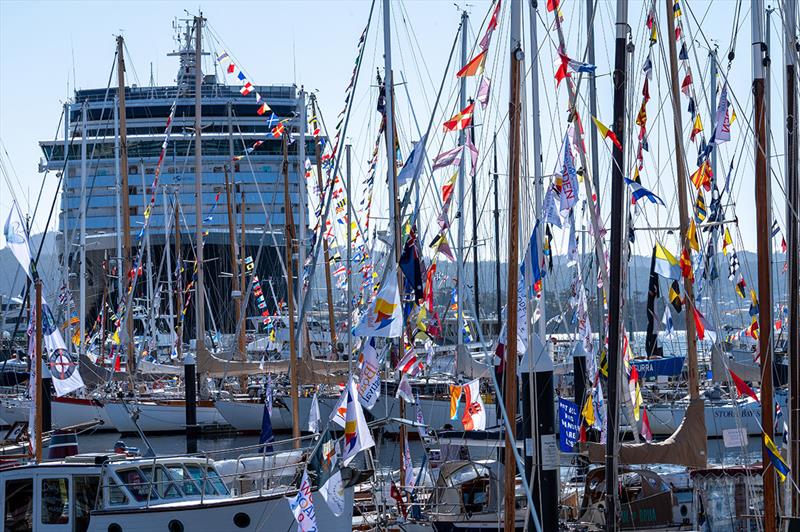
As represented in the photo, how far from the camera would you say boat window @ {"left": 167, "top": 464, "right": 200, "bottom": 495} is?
62.2 ft

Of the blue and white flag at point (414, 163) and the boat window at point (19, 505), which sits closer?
the blue and white flag at point (414, 163)

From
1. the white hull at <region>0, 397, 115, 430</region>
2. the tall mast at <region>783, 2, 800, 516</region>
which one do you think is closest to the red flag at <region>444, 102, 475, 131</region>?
the tall mast at <region>783, 2, 800, 516</region>

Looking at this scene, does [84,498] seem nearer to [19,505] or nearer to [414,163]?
[19,505]

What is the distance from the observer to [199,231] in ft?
111

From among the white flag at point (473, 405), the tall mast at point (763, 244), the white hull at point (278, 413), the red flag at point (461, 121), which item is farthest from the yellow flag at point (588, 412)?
the white hull at point (278, 413)

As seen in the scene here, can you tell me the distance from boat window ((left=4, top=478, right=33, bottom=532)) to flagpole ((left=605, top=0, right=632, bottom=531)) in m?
9.74

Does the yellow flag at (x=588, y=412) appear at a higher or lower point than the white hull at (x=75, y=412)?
higher

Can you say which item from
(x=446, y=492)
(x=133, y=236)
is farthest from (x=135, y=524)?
(x=133, y=236)

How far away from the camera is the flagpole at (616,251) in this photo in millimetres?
13312

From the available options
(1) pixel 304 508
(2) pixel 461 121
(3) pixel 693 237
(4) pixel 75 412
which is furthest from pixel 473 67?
(4) pixel 75 412

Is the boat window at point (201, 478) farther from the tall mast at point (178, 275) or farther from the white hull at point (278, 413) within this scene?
the tall mast at point (178, 275)

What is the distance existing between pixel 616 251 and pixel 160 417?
31.8m

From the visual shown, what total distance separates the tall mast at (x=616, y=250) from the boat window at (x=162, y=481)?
801 cm

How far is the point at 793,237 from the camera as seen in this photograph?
555 inches
